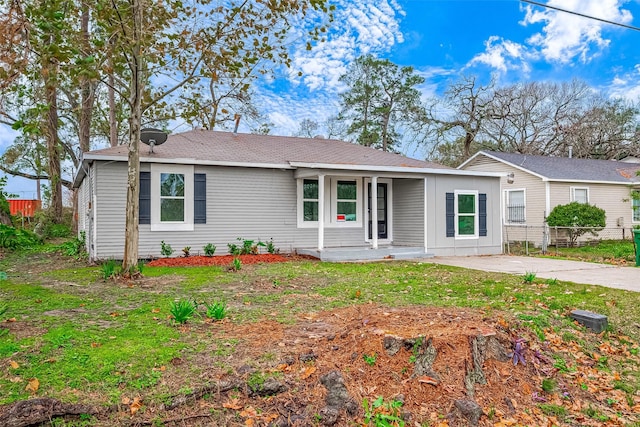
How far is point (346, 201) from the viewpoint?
42.6 feet

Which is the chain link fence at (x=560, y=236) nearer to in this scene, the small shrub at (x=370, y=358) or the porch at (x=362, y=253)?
the porch at (x=362, y=253)

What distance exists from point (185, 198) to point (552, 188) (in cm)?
1495

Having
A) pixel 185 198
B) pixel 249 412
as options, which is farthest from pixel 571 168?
pixel 249 412

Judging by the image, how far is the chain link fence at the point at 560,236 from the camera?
16.9 m

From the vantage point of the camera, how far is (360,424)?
2.95 m

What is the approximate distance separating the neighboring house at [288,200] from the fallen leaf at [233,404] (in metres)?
8.26

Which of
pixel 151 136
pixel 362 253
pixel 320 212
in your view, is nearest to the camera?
pixel 151 136

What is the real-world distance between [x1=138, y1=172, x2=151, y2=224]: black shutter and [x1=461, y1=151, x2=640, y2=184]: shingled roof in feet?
50.1

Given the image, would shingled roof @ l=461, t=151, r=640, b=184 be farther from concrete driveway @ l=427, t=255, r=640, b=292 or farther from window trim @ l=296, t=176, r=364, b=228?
window trim @ l=296, t=176, r=364, b=228

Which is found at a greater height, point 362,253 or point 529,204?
point 529,204

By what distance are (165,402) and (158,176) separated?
8.49m

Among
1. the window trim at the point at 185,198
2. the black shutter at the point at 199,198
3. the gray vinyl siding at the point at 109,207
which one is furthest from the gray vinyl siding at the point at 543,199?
the gray vinyl siding at the point at 109,207

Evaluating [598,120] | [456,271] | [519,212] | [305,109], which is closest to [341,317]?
[456,271]

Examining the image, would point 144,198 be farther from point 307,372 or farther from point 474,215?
point 474,215
